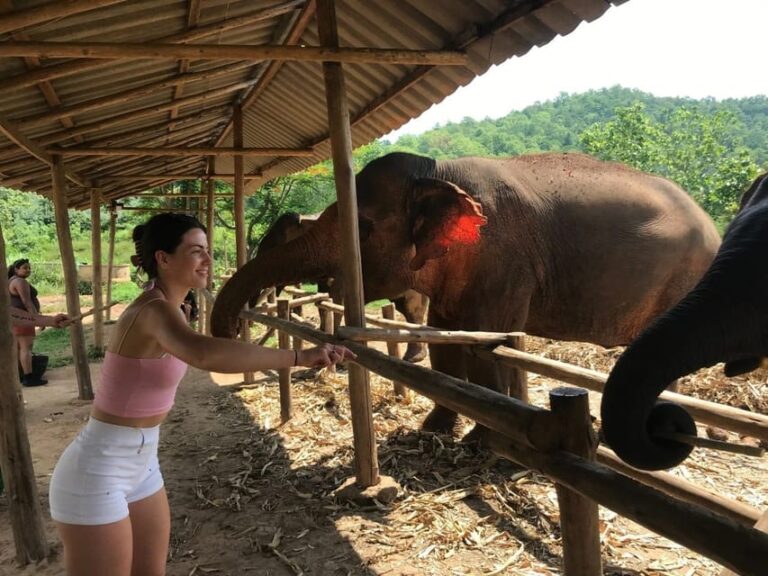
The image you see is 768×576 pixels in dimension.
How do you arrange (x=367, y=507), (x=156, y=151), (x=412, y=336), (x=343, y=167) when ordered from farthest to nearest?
1. (x=156, y=151)
2. (x=367, y=507)
3. (x=343, y=167)
4. (x=412, y=336)

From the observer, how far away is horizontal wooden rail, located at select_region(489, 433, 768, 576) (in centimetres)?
112

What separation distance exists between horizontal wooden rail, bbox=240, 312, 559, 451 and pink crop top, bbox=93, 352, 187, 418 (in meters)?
1.01

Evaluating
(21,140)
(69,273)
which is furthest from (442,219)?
(69,273)

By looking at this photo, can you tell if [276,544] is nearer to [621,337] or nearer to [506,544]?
[506,544]

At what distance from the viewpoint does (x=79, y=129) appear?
6656mm

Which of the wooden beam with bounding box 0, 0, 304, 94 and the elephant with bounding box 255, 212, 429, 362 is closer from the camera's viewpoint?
the wooden beam with bounding box 0, 0, 304, 94

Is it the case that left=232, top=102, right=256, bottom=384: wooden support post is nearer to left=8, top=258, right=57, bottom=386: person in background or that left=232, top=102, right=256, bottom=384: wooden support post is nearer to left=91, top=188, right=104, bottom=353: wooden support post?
left=8, top=258, right=57, bottom=386: person in background

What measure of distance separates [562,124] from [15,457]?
81145 millimetres

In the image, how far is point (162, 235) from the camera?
2168mm

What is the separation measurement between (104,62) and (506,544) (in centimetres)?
475

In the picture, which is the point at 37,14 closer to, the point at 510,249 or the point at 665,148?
the point at 510,249

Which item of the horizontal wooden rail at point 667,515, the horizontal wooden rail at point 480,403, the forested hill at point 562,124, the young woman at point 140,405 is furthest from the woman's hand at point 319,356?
the forested hill at point 562,124

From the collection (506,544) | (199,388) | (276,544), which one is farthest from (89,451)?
(199,388)

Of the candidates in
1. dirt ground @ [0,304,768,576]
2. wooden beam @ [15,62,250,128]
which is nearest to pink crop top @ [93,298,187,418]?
dirt ground @ [0,304,768,576]
